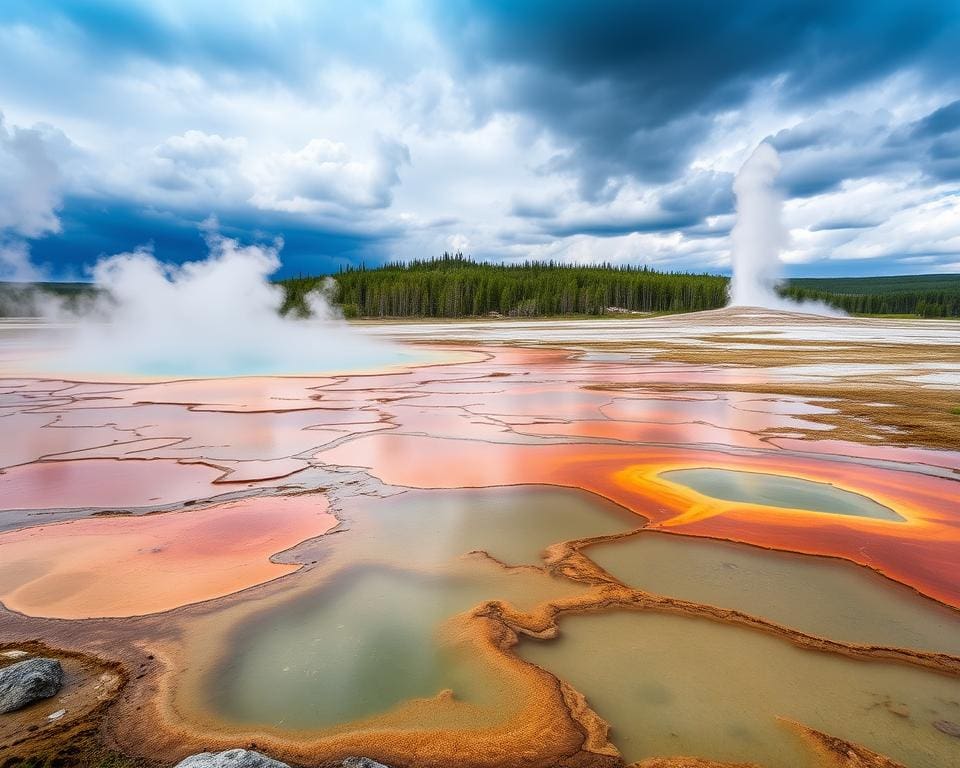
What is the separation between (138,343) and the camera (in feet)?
87.1

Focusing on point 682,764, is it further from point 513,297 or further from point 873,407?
point 513,297

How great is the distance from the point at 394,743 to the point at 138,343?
28234mm

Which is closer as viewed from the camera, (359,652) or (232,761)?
(232,761)

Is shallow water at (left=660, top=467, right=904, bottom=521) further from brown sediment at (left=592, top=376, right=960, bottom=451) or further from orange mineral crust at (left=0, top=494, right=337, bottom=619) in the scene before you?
orange mineral crust at (left=0, top=494, right=337, bottom=619)

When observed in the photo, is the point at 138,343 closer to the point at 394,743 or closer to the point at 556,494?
the point at 556,494

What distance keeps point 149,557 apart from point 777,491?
703 centimetres

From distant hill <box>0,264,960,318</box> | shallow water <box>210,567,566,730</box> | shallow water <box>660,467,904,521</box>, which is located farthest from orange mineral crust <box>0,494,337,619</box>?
distant hill <box>0,264,960,318</box>

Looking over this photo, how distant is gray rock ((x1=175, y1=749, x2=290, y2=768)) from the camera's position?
265cm

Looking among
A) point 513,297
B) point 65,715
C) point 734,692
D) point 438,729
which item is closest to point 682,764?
point 734,692

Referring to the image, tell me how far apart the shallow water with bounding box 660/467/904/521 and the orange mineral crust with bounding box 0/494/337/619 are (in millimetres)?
4648

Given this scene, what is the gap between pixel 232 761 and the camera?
267 cm

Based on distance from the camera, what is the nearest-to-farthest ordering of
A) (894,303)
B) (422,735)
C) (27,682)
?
(422,735) → (27,682) → (894,303)

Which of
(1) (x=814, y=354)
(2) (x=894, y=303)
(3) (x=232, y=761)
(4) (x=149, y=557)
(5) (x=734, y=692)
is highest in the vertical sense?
(2) (x=894, y=303)

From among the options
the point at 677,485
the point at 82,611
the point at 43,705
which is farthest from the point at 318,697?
the point at 677,485
